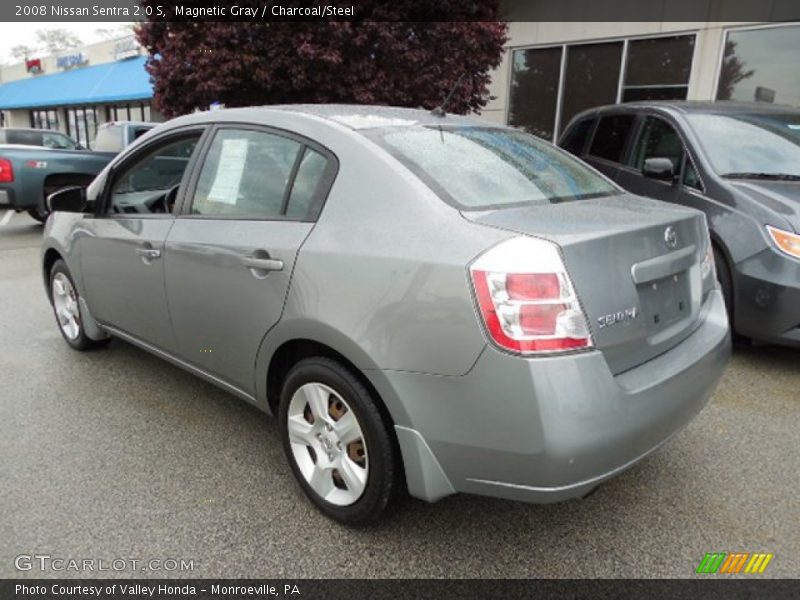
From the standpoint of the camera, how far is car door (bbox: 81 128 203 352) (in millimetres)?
3100

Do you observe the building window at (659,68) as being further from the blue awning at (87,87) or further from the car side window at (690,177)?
the blue awning at (87,87)

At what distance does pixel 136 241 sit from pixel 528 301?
88.7 inches

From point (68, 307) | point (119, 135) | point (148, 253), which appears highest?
point (148, 253)

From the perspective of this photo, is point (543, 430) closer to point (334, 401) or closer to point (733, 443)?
point (334, 401)

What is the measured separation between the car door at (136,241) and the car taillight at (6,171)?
21.5 ft

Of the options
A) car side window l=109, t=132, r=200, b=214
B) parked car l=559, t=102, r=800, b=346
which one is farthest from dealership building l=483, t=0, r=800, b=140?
car side window l=109, t=132, r=200, b=214

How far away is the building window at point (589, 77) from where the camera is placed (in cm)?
1046

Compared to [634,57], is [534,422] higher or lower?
lower

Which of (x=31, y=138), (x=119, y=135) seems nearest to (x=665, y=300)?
(x=119, y=135)

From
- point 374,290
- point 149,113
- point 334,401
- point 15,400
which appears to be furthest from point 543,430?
point 149,113

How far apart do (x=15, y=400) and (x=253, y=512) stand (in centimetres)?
196

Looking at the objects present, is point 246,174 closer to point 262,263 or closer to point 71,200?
point 262,263

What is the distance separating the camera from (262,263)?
2.43m

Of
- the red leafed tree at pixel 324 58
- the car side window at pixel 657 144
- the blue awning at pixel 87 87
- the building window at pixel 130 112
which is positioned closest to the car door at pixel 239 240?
the car side window at pixel 657 144
